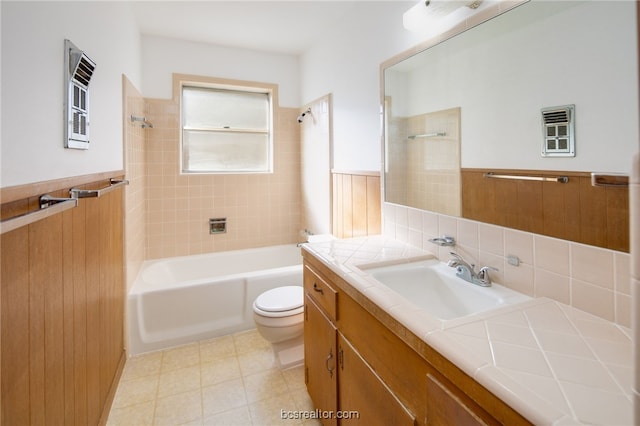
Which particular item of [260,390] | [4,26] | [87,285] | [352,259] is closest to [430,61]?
[352,259]

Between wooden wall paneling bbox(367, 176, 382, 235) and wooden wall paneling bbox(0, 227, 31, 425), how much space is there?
1.71 metres

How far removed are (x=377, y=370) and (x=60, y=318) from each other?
113 cm

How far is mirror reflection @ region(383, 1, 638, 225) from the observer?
0.90 meters

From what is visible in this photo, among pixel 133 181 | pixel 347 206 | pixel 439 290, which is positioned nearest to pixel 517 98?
pixel 439 290

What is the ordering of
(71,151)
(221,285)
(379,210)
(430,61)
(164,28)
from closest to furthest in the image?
(71,151) < (430,61) < (379,210) < (221,285) < (164,28)

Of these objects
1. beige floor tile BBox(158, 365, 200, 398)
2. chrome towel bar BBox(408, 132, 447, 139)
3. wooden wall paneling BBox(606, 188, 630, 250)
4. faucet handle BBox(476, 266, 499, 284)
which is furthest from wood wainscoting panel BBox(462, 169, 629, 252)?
beige floor tile BBox(158, 365, 200, 398)

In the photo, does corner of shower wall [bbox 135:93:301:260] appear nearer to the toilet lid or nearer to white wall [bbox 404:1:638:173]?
the toilet lid

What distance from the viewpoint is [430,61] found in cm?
161

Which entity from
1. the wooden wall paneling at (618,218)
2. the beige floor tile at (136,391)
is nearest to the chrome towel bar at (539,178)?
the wooden wall paneling at (618,218)

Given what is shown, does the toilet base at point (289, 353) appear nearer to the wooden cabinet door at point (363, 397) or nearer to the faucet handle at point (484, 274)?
the wooden cabinet door at point (363, 397)

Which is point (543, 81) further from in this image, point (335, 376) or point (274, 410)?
point (274, 410)

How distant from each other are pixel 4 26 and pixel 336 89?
209 cm

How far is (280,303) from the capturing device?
2.12 m

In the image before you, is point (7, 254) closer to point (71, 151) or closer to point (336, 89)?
point (71, 151)
